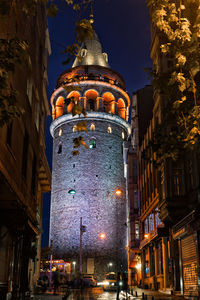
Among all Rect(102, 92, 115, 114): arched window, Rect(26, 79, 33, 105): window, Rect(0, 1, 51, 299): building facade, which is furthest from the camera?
Rect(102, 92, 115, 114): arched window

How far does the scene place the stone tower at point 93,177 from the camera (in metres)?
51.1

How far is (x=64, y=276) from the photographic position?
45.5 metres

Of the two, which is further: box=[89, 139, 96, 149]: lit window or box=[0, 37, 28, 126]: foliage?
box=[89, 139, 96, 149]: lit window

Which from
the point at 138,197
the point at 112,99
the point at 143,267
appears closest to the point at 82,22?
the point at 143,267

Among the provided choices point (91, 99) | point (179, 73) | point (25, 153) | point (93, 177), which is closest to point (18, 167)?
point (25, 153)

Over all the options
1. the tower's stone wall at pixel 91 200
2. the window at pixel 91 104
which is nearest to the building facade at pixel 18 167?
the tower's stone wall at pixel 91 200

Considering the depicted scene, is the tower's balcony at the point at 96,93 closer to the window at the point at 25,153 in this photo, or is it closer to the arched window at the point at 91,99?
the arched window at the point at 91,99

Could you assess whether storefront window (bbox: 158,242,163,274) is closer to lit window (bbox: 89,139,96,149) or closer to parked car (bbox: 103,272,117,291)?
parked car (bbox: 103,272,117,291)

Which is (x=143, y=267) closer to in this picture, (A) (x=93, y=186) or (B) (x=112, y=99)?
(A) (x=93, y=186)

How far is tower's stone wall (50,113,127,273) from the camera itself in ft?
168

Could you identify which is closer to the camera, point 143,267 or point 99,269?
point 143,267

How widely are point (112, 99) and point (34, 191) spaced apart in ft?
134

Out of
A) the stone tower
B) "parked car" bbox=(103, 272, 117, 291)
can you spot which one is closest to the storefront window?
"parked car" bbox=(103, 272, 117, 291)

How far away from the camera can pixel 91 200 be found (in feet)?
171
